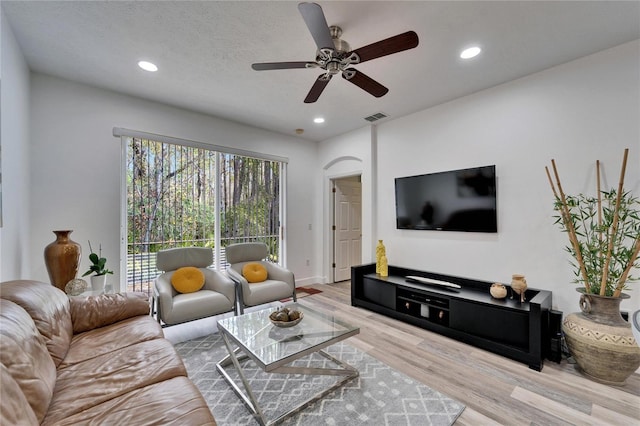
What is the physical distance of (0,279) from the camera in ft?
6.15

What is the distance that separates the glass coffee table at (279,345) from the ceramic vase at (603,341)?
178 centimetres

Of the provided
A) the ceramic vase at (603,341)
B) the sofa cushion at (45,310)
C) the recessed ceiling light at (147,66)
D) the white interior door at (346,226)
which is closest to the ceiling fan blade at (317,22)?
the recessed ceiling light at (147,66)

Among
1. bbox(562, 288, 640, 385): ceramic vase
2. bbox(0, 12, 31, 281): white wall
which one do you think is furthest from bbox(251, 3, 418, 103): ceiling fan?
bbox(562, 288, 640, 385): ceramic vase

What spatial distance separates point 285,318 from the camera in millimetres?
2162

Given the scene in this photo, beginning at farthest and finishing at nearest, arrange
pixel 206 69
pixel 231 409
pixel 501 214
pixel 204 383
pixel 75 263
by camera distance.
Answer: pixel 501 214, pixel 206 69, pixel 75 263, pixel 204 383, pixel 231 409

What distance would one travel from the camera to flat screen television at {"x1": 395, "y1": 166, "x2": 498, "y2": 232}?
310cm

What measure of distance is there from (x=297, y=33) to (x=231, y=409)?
2797 millimetres

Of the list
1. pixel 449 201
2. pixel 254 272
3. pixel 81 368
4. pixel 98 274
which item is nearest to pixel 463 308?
pixel 449 201

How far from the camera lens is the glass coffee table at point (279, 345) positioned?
171 centimetres

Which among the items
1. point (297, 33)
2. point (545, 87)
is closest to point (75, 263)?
point (297, 33)

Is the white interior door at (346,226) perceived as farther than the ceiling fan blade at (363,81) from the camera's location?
Yes

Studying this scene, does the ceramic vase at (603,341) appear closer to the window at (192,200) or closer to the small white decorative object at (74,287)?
the window at (192,200)

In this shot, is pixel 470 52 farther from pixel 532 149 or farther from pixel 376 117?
pixel 376 117

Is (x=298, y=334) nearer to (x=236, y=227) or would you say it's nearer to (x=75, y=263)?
(x=75, y=263)
